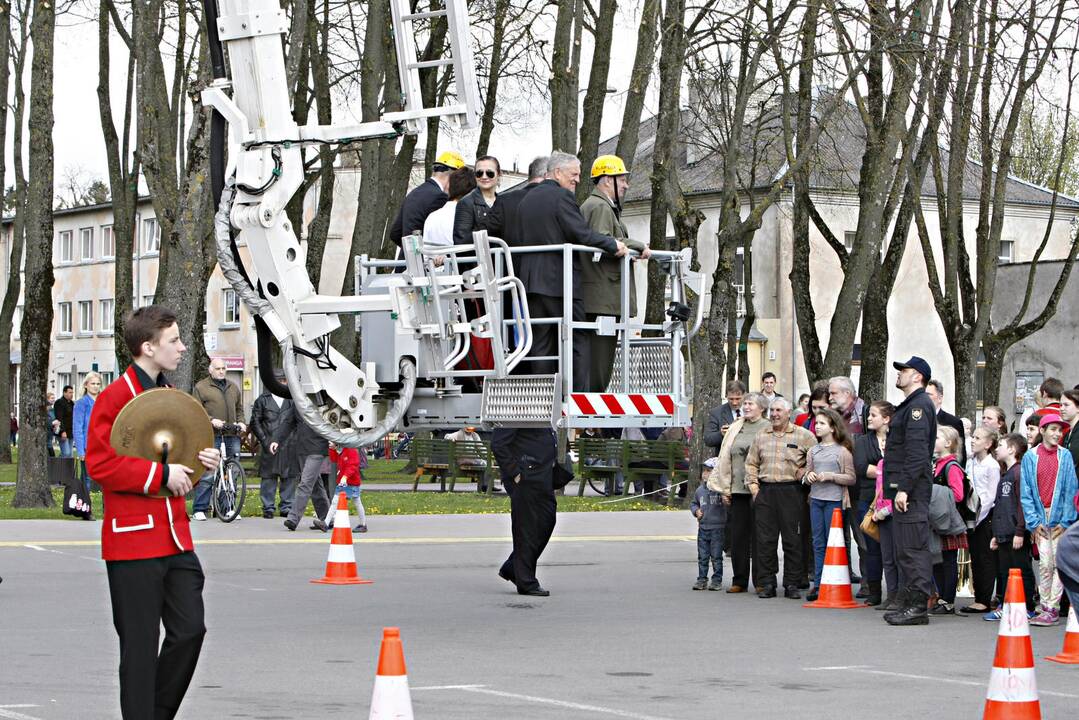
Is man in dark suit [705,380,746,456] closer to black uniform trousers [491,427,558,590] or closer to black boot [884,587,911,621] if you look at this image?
black uniform trousers [491,427,558,590]

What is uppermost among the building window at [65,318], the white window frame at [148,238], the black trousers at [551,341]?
the white window frame at [148,238]

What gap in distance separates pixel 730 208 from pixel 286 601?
1344 cm

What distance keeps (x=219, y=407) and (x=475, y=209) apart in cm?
928

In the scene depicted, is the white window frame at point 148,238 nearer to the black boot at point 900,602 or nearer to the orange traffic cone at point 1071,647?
the black boot at point 900,602

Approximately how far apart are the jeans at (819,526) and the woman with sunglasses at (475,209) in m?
3.82

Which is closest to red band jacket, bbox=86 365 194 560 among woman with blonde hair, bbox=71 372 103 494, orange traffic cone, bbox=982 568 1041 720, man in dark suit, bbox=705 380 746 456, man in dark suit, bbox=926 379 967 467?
orange traffic cone, bbox=982 568 1041 720

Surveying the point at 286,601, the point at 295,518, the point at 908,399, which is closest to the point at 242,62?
the point at 286,601

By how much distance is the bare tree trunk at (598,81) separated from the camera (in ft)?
91.4

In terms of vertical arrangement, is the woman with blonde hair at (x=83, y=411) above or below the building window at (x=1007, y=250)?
below

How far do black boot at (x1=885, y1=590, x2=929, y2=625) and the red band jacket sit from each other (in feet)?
23.3

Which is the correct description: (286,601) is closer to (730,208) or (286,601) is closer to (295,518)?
(295,518)

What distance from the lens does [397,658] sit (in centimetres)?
655

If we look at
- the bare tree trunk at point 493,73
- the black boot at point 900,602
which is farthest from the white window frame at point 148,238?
the black boot at point 900,602

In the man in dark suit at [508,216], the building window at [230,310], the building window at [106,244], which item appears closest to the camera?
the man in dark suit at [508,216]
